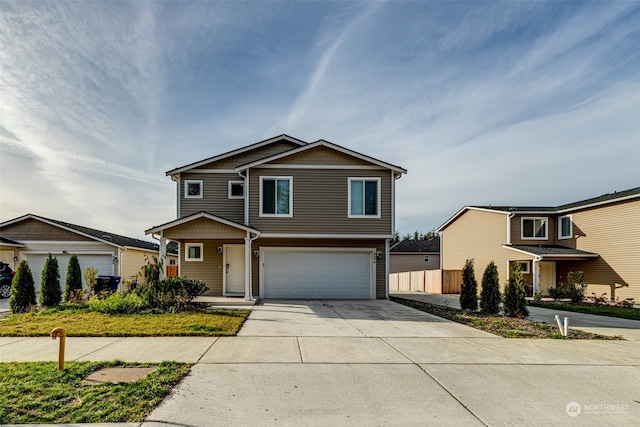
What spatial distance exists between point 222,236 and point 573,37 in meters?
12.4

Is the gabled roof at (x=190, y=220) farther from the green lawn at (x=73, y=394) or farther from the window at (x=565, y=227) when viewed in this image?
the window at (x=565, y=227)

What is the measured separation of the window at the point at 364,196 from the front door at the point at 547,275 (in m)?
12.9

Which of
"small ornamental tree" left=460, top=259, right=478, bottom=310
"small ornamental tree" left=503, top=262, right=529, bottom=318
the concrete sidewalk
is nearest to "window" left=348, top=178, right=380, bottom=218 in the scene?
"small ornamental tree" left=460, top=259, right=478, bottom=310

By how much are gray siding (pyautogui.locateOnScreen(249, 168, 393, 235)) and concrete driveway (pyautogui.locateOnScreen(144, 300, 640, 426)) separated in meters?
6.69

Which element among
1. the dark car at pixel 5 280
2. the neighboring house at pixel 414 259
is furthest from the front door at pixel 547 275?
the dark car at pixel 5 280

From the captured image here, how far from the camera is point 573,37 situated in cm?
1083

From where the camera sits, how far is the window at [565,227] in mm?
20906

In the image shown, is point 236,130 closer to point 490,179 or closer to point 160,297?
point 160,297

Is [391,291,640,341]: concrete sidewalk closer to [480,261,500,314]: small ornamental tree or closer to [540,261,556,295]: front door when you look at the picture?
[480,261,500,314]: small ornamental tree

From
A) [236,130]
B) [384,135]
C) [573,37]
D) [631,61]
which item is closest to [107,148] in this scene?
[236,130]

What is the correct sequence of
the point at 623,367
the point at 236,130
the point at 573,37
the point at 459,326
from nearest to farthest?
the point at 623,367, the point at 459,326, the point at 573,37, the point at 236,130

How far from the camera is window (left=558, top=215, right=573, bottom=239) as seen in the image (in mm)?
Result: 20906

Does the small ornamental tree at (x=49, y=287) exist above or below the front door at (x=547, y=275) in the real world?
above

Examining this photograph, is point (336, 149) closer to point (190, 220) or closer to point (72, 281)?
point (190, 220)
